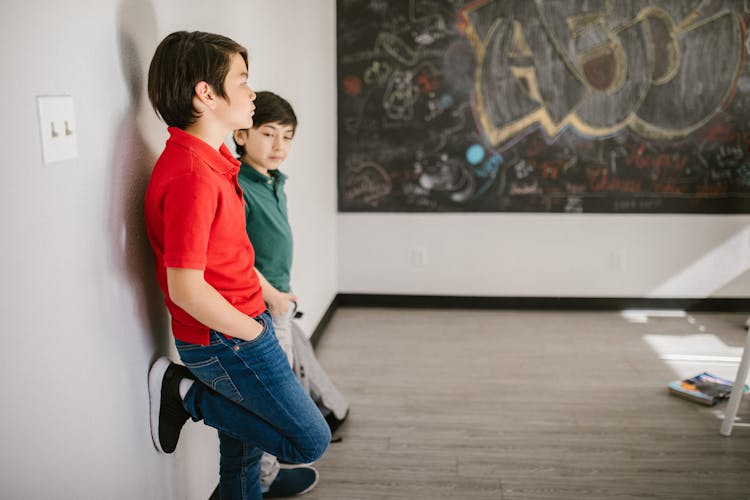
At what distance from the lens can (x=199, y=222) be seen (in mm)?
1252

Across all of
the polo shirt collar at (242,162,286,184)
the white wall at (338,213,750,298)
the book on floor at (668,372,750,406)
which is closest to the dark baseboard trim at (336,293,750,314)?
the white wall at (338,213,750,298)

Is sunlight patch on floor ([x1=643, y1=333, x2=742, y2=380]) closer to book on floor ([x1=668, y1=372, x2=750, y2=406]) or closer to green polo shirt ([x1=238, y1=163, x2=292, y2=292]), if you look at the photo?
book on floor ([x1=668, y1=372, x2=750, y2=406])

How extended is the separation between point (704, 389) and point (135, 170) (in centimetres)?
244

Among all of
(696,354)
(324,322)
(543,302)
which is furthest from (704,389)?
(324,322)

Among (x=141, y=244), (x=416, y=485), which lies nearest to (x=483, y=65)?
(x=416, y=485)

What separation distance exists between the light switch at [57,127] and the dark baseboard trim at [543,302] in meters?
3.02

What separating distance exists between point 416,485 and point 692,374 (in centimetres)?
164

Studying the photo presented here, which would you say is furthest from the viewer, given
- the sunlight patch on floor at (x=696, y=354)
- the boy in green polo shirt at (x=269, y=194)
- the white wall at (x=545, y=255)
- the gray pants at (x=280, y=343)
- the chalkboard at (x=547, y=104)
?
the white wall at (x=545, y=255)

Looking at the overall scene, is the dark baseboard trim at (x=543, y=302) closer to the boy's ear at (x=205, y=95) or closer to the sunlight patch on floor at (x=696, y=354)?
the sunlight patch on floor at (x=696, y=354)

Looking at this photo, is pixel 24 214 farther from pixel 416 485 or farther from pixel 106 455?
pixel 416 485

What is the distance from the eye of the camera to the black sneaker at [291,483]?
2.09 meters

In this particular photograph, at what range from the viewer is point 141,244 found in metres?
1.47

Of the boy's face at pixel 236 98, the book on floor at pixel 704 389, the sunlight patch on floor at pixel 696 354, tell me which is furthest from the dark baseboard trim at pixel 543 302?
the boy's face at pixel 236 98

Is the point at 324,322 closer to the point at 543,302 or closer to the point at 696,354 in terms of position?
the point at 543,302
